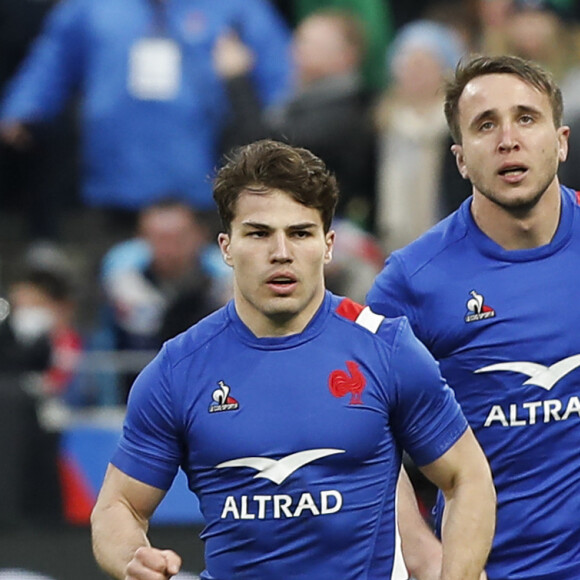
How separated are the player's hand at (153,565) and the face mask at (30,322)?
5.54 m

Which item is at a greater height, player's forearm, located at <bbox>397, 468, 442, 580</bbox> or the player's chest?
the player's chest

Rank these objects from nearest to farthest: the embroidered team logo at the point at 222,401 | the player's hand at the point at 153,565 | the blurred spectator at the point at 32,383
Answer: the player's hand at the point at 153,565 < the embroidered team logo at the point at 222,401 < the blurred spectator at the point at 32,383

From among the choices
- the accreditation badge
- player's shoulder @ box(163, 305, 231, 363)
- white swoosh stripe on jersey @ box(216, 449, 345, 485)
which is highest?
the accreditation badge

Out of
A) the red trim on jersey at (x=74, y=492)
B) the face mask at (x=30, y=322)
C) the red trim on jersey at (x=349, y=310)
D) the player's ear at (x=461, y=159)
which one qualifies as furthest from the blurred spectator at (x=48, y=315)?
the red trim on jersey at (x=349, y=310)

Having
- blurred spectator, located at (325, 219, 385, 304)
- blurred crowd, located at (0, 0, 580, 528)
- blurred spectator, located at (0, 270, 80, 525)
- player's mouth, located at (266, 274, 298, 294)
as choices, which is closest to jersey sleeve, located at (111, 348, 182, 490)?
player's mouth, located at (266, 274, 298, 294)

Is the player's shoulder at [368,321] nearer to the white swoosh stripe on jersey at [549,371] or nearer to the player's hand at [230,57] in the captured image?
the white swoosh stripe on jersey at [549,371]

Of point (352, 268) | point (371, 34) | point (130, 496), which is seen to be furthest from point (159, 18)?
point (130, 496)

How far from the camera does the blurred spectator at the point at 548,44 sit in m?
9.75

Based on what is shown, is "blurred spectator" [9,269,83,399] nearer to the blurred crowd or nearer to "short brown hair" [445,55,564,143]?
the blurred crowd

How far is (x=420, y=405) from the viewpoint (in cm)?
481

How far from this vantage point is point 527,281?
5.30m

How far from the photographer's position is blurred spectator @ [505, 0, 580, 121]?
9750mm

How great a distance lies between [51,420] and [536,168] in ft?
15.5

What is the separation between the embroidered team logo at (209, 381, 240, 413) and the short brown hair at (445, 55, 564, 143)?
44.4 inches
